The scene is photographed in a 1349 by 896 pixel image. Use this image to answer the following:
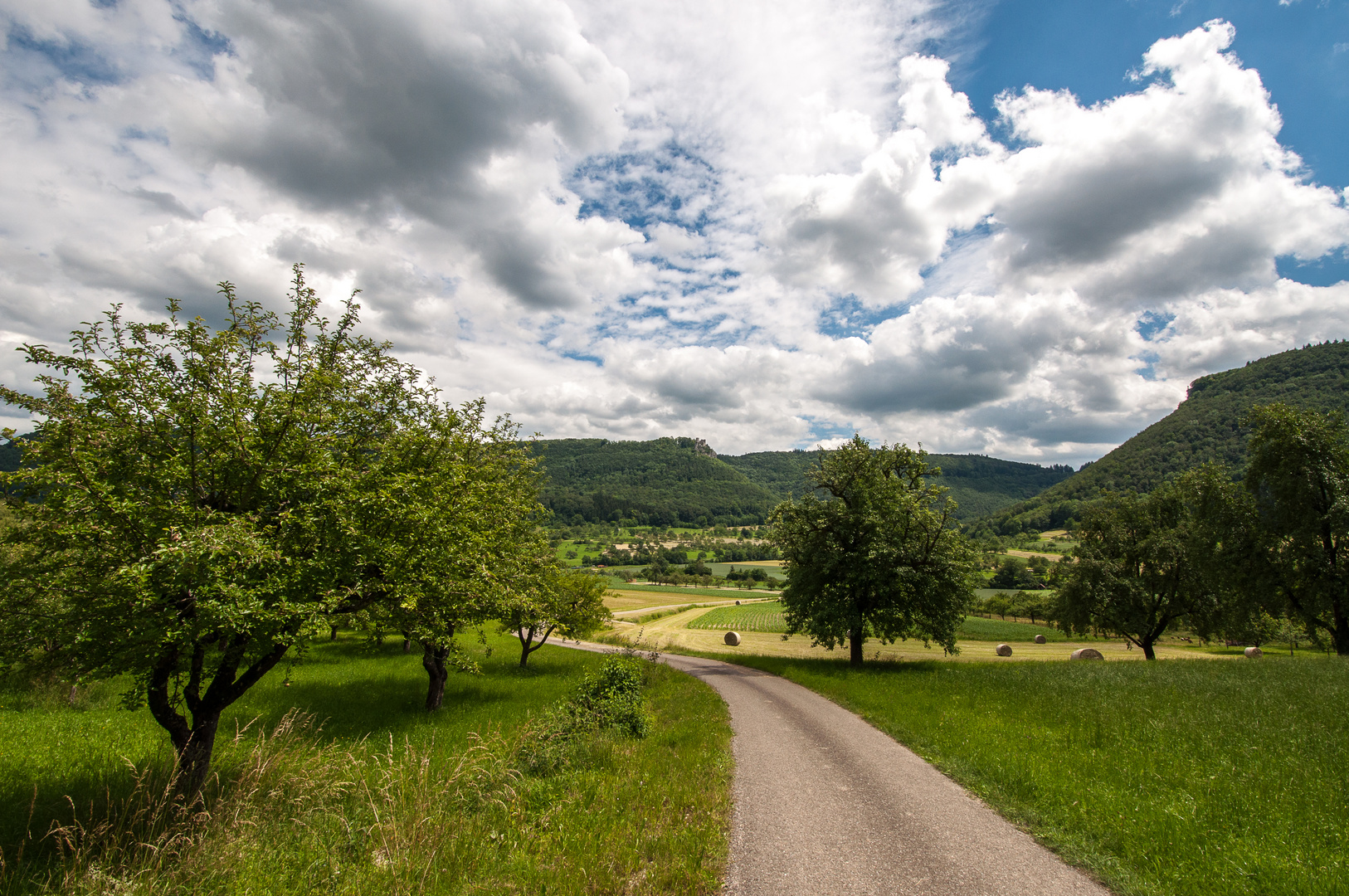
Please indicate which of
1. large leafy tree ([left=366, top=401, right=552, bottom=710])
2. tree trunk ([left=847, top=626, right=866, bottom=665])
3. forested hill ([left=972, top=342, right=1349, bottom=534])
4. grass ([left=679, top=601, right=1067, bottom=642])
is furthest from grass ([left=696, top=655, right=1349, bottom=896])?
forested hill ([left=972, top=342, right=1349, bottom=534])

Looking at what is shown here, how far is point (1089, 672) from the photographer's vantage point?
22.5 metres

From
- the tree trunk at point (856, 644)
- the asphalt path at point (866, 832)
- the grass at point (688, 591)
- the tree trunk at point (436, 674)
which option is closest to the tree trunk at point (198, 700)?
the asphalt path at point (866, 832)

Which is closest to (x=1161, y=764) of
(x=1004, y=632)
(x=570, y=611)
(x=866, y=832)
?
(x=866, y=832)

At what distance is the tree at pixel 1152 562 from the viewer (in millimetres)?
32219

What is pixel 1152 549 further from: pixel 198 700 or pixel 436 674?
pixel 198 700

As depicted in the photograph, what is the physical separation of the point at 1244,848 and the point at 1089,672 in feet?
62.0

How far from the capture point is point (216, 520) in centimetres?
796

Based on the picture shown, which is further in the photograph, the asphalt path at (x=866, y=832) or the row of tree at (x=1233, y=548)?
the row of tree at (x=1233, y=548)

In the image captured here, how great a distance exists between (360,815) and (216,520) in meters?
5.42

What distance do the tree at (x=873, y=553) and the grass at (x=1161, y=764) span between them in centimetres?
526

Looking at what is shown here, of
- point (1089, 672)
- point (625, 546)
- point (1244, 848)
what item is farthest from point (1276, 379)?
point (1244, 848)

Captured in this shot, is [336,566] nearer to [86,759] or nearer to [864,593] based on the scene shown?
[86,759]

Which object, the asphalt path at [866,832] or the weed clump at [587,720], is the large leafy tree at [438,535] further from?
the asphalt path at [866,832]

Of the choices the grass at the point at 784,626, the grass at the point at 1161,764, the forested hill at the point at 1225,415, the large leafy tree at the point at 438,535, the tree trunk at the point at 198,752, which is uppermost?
the forested hill at the point at 1225,415
